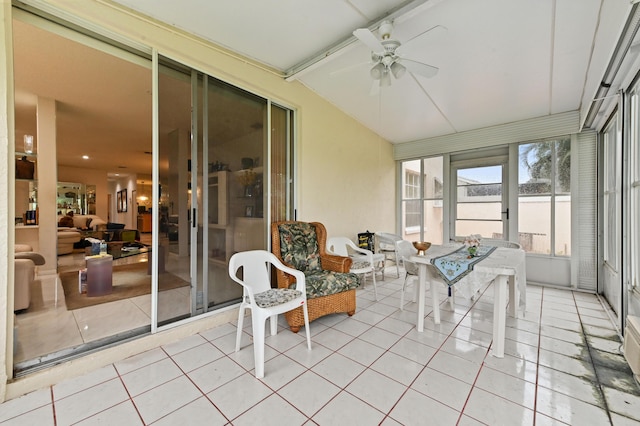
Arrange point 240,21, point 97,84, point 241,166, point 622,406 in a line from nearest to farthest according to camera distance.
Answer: point 622,406
point 240,21
point 241,166
point 97,84

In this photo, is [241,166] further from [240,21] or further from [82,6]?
[82,6]

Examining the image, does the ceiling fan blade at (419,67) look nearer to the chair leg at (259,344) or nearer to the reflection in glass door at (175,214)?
the reflection in glass door at (175,214)

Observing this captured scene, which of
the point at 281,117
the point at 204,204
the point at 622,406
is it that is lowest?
the point at 622,406

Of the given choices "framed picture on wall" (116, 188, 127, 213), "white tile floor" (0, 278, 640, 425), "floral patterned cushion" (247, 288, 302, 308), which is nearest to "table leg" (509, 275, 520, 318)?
"white tile floor" (0, 278, 640, 425)

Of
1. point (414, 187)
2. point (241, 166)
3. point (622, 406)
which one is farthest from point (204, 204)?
point (414, 187)

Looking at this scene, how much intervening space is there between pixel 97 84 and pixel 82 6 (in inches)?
75.7

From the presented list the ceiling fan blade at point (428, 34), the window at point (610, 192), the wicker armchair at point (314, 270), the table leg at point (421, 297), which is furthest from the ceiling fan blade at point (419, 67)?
the window at point (610, 192)

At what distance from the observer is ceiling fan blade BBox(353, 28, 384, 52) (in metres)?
2.06

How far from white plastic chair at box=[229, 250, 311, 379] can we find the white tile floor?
207mm

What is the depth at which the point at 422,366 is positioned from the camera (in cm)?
213

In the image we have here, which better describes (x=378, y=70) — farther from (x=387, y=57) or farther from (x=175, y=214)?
(x=175, y=214)

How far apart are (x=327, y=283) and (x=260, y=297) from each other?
777 mm

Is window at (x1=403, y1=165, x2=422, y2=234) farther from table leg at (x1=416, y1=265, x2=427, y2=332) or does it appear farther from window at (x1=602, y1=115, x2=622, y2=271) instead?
table leg at (x1=416, y1=265, x2=427, y2=332)

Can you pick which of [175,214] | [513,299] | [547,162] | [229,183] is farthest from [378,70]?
[547,162]
